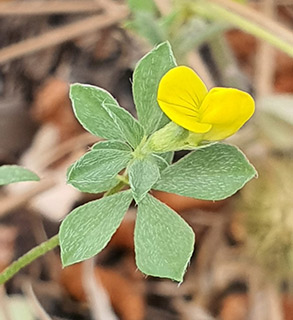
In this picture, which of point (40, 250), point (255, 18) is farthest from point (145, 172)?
point (255, 18)

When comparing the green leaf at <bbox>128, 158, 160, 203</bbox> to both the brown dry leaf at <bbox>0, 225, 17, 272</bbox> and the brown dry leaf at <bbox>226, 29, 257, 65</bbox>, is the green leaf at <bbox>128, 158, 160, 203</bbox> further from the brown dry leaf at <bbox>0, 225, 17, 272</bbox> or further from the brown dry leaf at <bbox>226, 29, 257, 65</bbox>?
the brown dry leaf at <bbox>226, 29, 257, 65</bbox>

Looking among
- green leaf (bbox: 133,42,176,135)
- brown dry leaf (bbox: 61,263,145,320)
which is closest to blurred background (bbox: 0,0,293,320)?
brown dry leaf (bbox: 61,263,145,320)

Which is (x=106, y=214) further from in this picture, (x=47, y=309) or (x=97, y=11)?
(x=97, y=11)

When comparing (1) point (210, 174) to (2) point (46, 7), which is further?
(2) point (46, 7)

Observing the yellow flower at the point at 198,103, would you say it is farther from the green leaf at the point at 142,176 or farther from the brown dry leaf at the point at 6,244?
the brown dry leaf at the point at 6,244

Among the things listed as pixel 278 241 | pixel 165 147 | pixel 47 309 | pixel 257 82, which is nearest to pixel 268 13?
pixel 257 82

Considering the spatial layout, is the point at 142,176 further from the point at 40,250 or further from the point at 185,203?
the point at 185,203

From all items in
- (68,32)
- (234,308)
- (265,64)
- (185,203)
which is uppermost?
(68,32)
